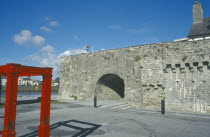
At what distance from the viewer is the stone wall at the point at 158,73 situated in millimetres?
11539

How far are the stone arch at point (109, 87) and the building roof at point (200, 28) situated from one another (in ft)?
37.0

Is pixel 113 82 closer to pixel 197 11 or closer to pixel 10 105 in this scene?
pixel 197 11

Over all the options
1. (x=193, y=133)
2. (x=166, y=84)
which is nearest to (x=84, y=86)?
(x=166, y=84)

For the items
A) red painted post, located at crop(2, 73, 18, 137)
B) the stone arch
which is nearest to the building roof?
the stone arch

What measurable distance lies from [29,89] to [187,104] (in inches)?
1805

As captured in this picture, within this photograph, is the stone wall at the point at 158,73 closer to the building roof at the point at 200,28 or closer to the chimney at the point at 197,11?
the building roof at the point at 200,28

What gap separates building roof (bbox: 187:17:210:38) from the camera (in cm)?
1975

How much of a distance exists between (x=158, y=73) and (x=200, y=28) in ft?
40.1

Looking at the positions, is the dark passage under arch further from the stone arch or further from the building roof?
the building roof

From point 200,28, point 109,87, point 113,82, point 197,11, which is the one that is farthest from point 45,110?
point 197,11

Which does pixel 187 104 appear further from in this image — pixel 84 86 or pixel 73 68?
pixel 73 68

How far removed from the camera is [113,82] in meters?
18.3

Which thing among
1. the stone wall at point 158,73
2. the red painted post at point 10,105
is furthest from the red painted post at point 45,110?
the stone wall at point 158,73

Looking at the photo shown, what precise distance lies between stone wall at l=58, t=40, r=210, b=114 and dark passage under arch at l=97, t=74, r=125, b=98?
1.46 feet
